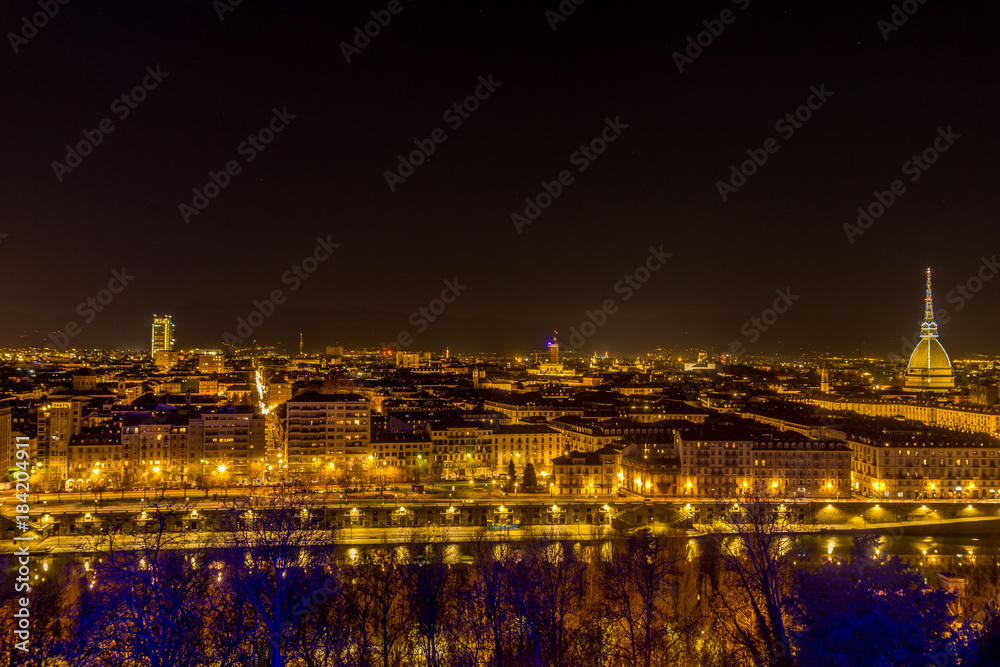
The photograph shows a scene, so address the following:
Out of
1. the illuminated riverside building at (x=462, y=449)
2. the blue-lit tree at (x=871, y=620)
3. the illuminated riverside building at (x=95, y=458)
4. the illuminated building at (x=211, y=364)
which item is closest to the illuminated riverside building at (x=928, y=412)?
the illuminated riverside building at (x=462, y=449)

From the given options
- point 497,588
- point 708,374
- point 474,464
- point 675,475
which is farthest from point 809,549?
point 708,374

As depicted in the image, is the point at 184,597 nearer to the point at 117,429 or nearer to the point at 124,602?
the point at 124,602

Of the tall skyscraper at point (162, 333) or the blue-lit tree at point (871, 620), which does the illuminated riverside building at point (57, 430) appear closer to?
the blue-lit tree at point (871, 620)

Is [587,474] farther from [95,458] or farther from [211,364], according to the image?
[211,364]

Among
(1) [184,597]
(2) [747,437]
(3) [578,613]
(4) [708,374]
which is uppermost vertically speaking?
(4) [708,374]

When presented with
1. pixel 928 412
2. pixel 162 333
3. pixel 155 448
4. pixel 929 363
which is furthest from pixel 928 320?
pixel 162 333

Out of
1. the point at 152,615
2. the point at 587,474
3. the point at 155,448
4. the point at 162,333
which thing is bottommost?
the point at 152,615

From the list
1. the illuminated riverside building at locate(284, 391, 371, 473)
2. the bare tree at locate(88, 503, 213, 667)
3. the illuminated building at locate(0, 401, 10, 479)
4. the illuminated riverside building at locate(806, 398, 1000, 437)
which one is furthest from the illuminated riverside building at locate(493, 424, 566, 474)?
the illuminated riverside building at locate(806, 398, 1000, 437)

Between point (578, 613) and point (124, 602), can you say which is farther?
point (578, 613)
